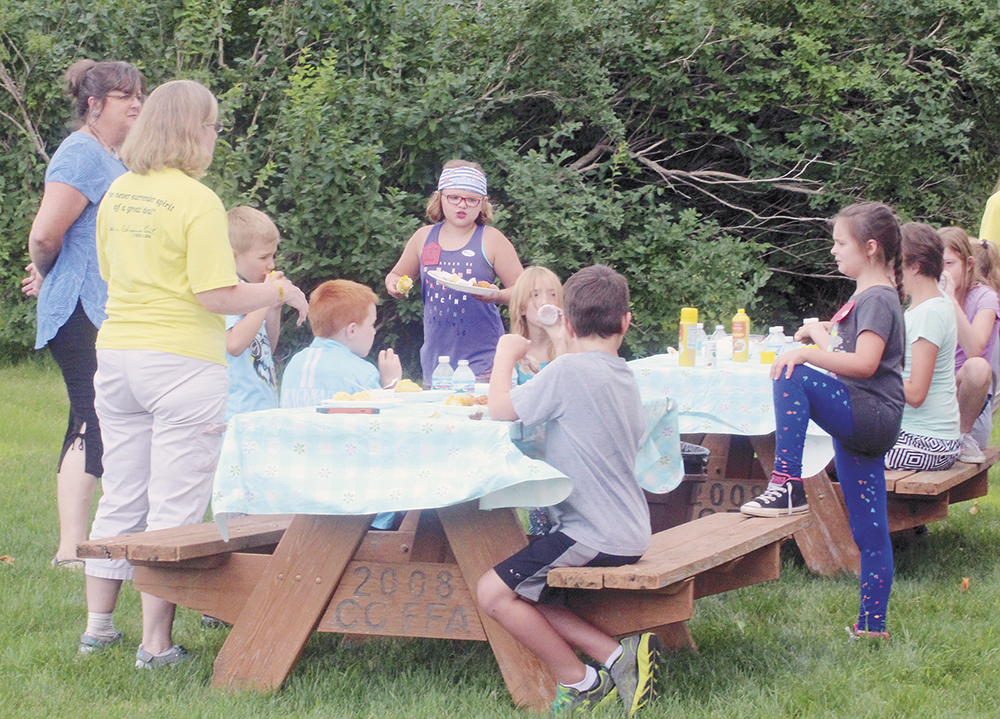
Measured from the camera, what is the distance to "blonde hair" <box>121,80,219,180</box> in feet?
11.2

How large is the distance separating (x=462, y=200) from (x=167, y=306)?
2.04 metres

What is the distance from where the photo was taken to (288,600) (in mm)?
3326

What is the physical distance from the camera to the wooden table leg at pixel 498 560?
3.21 metres

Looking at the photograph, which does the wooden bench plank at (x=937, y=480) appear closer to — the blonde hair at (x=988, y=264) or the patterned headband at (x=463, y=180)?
the blonde hair at (x=988, y=264)

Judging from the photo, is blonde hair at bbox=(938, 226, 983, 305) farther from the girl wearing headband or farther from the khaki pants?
the khaki pants

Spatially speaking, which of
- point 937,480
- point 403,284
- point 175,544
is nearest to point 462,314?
point 403,284

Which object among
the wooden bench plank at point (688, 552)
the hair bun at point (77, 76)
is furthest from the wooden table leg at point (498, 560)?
the hair bun at point (77, 76)

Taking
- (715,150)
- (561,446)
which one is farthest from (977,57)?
(561,446)

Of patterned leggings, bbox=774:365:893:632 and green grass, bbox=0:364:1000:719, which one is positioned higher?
patterned leggings, bbox=774:365:893:632

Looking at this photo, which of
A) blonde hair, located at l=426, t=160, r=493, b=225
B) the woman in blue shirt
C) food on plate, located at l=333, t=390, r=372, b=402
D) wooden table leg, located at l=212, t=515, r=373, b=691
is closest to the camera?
wooden table leg, located at l=212, t=515, r=373, b=691

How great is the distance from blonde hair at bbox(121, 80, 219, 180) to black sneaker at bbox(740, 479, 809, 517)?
2.17 m

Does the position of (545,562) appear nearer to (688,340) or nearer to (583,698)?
(583,698)

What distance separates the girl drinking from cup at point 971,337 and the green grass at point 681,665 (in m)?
0.66

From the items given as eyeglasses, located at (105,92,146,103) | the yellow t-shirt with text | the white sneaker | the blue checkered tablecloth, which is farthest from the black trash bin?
eyeglasses, located at (105,92,146,103)
